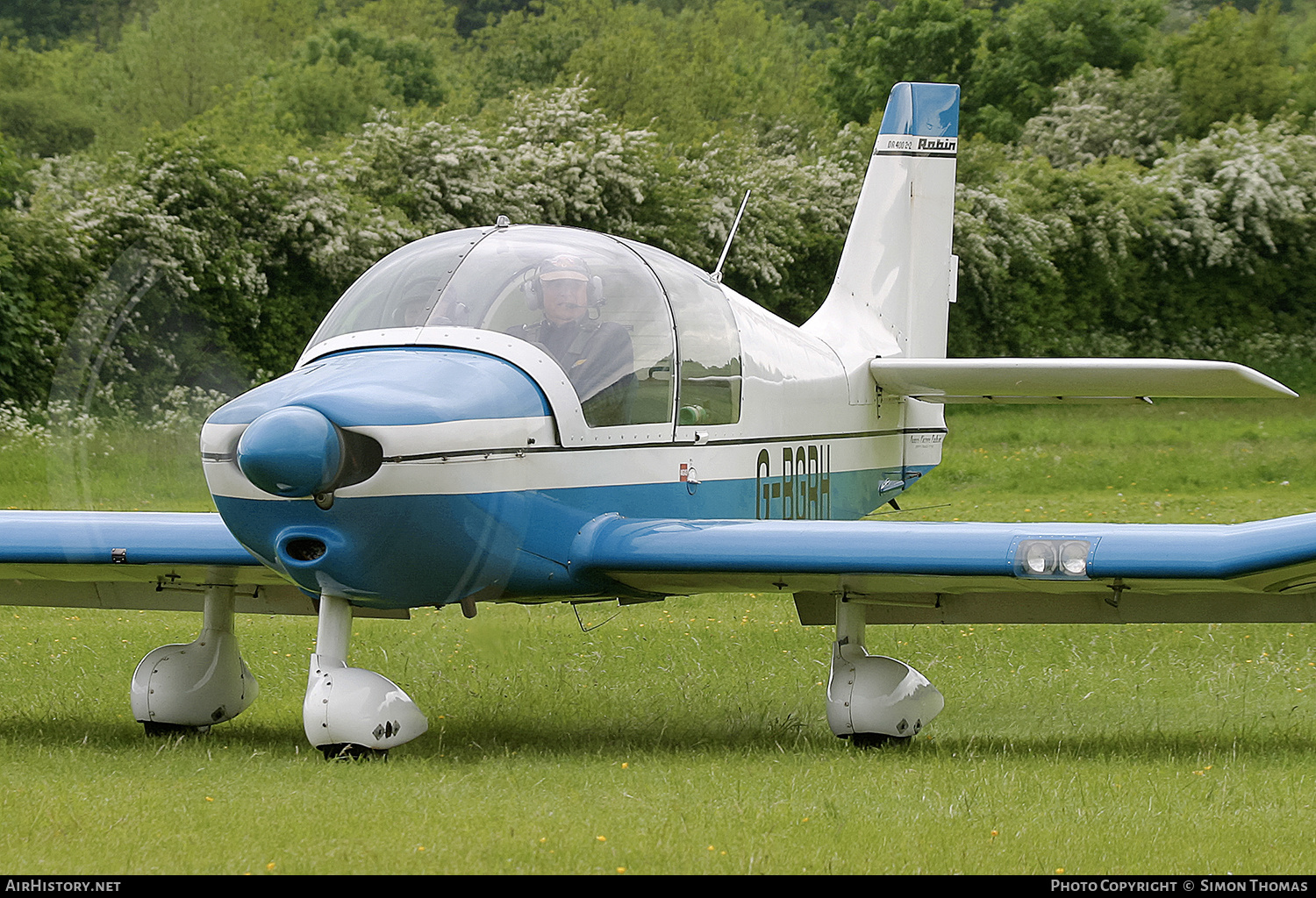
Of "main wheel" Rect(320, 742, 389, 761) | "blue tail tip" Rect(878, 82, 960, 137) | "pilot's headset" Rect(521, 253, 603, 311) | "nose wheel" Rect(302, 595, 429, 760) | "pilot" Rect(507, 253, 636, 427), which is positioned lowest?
"main wheel" Rect(320, 742, 389, 761)

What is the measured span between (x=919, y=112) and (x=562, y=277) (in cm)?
513

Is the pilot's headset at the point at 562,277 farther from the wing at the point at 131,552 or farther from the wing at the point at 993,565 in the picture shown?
the wing at the point at 131,552

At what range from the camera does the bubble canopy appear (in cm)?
707

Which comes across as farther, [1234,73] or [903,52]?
[903,52]

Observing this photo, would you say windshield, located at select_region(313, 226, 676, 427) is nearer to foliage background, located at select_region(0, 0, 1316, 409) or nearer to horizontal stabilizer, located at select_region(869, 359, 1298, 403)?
foliage background, located at select_region(0, 0, 1316, 409)

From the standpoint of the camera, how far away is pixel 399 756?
22.8 ft

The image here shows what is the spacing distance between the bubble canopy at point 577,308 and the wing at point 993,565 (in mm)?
648

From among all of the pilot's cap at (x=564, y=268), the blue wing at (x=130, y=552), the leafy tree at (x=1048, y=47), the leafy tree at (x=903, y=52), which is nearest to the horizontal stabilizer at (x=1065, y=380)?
the pilot's cap at (x=564, y=268)

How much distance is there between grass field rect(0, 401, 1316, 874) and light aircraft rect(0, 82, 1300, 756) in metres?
0.31

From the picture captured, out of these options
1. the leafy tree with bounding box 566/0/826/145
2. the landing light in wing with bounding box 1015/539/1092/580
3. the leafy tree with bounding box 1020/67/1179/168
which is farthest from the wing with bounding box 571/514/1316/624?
the leafy tree with bounding box 1020/67/1179/168

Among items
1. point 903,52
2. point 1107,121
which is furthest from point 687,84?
point 1107,121

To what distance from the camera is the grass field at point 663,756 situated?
526 centimetres

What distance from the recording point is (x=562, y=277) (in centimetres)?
724

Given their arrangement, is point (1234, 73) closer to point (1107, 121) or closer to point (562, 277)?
point (1107, 121)
